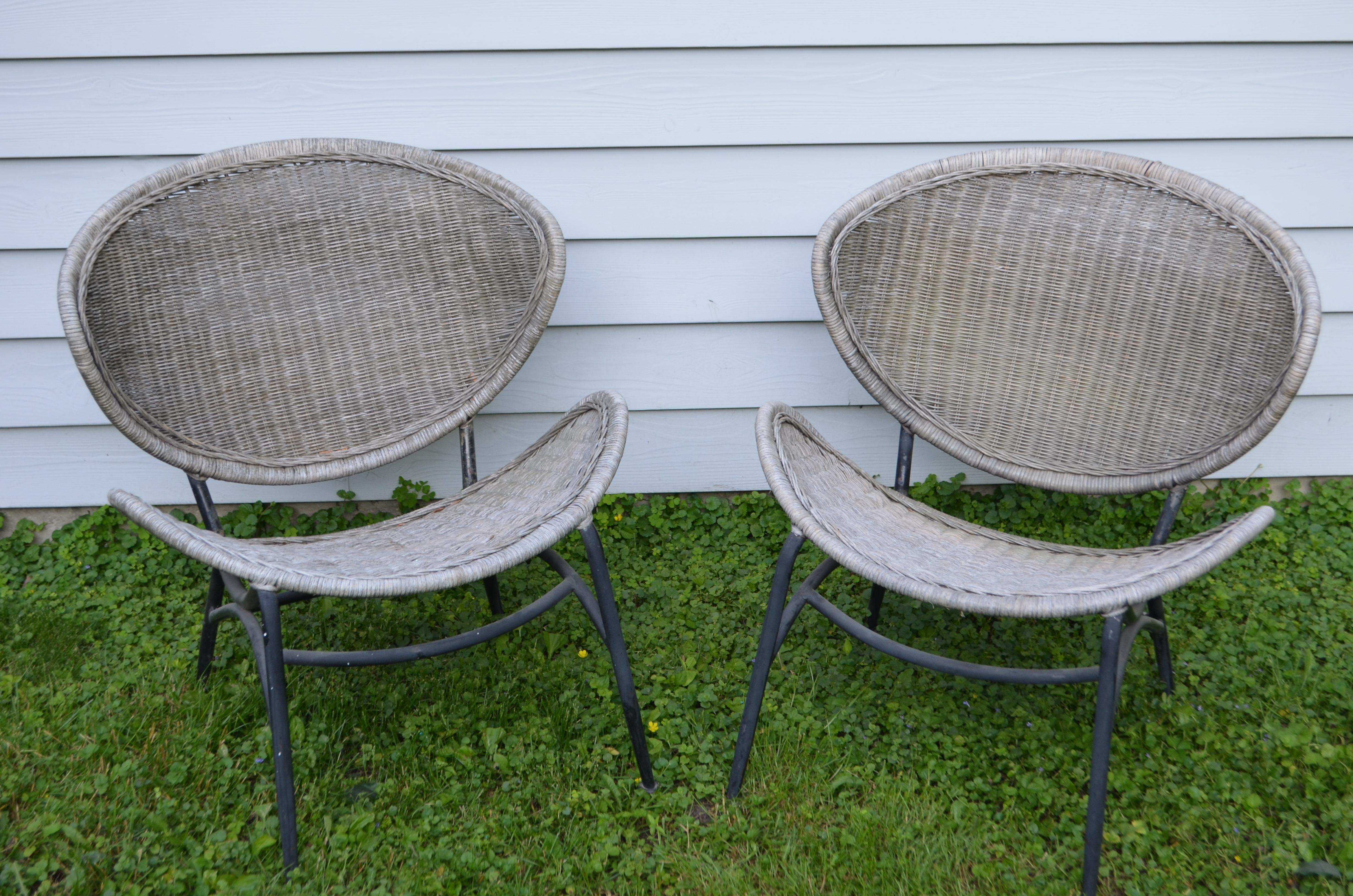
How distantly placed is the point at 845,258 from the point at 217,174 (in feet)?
3.65

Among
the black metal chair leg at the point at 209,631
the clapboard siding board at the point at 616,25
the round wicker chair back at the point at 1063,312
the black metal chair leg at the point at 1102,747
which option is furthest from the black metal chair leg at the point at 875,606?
the black metal chair leg at the point at 209,631

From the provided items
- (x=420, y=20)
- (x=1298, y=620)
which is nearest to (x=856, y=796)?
(x=1298, y=620)

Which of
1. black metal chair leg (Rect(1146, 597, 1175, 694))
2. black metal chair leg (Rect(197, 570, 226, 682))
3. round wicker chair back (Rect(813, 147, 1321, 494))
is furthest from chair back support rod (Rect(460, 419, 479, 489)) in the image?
black metal chair leg (Rect(1146, 597, 1175, 694))

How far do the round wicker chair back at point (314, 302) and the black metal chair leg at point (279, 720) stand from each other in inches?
17.7

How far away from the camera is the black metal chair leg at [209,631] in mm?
1726

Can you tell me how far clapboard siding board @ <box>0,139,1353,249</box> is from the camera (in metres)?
1.95

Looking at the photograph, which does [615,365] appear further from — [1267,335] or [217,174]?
[1267,335]

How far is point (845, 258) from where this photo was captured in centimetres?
173

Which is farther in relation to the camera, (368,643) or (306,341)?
(368,643)

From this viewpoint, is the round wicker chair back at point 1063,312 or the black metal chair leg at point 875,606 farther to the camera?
the black metal chair leg at point 875,606

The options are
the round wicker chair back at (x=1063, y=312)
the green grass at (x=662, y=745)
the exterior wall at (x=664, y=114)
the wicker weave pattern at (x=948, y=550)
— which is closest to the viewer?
the wicker weave pattern at (x=948, y=550)

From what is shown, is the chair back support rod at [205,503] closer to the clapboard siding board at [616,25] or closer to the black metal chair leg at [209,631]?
the black metal chair leg at [209,631]

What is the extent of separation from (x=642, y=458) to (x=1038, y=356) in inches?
36.6

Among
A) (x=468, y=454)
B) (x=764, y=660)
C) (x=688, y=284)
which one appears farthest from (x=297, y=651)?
(x=688, y=284)
